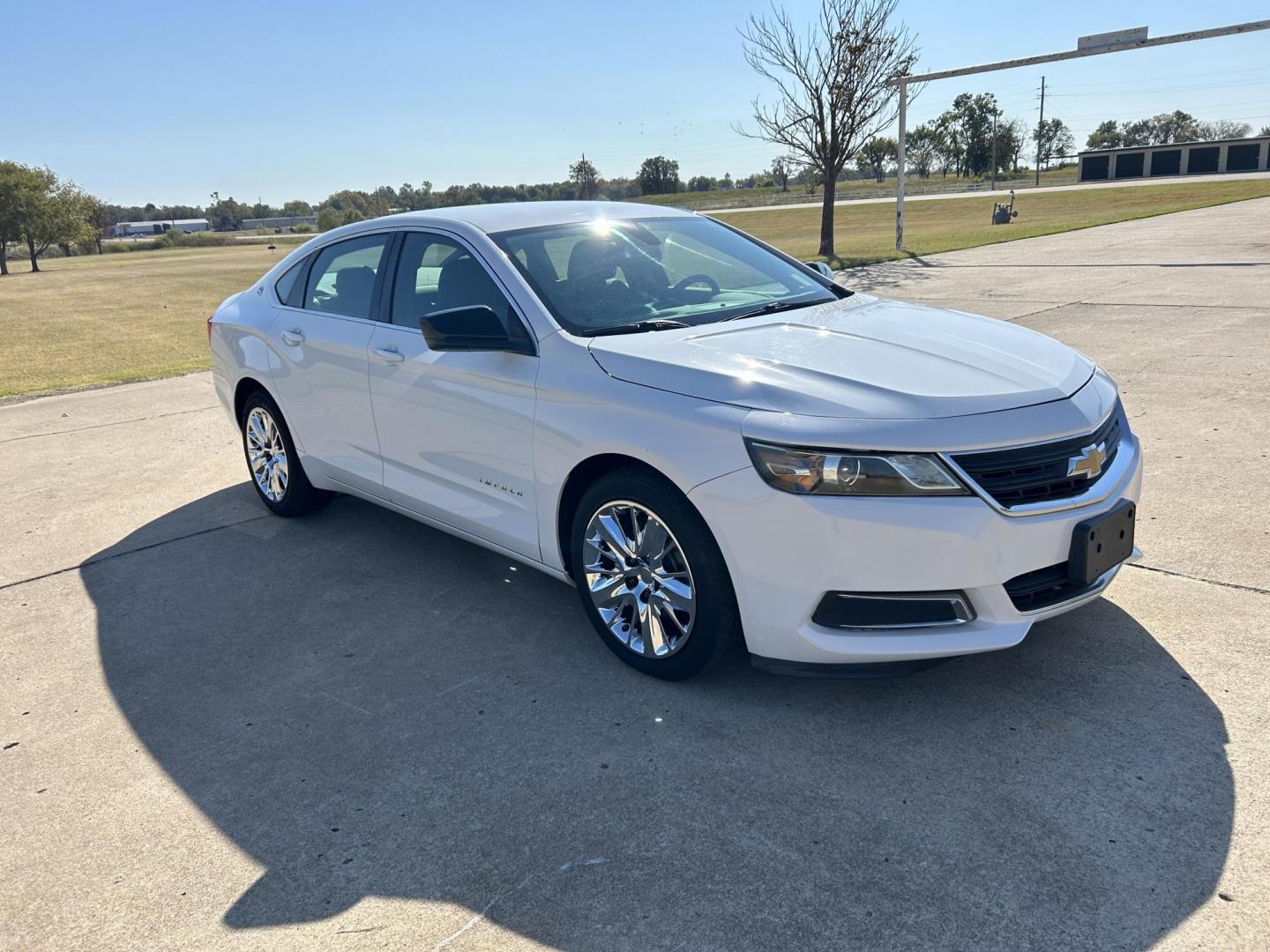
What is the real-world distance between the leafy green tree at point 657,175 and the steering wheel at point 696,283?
95.1 meters

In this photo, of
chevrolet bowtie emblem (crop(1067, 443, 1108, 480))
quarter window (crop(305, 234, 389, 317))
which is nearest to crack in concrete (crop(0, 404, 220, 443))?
quarter window (crop(305, 234, 389, 317))

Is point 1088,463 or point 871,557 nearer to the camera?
point 871,557

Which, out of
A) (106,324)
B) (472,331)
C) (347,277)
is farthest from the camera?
(106,324)

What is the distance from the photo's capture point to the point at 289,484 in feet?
18.3

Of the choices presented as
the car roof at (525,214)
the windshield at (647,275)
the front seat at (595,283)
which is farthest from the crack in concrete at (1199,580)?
the car roof at (525,214)

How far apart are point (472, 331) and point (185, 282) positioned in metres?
40.8

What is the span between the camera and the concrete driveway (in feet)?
8.04

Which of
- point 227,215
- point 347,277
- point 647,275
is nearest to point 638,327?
point 647,275

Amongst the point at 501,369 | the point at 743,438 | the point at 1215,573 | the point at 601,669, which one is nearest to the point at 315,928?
the point at 601,669

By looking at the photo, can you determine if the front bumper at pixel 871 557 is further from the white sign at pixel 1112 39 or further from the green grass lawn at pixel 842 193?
the green grass lawn at pixel 842 193

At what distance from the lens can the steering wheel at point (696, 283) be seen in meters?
4.24

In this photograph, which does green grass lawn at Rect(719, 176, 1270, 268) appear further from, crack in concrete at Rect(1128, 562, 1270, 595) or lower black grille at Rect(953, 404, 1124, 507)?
lower black grille at Rect(953, 404, 1124, 507)

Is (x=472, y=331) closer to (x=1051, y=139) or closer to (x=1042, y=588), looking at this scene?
(x=1042, y=588)

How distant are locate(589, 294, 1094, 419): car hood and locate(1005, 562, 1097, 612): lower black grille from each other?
1.73 feet
